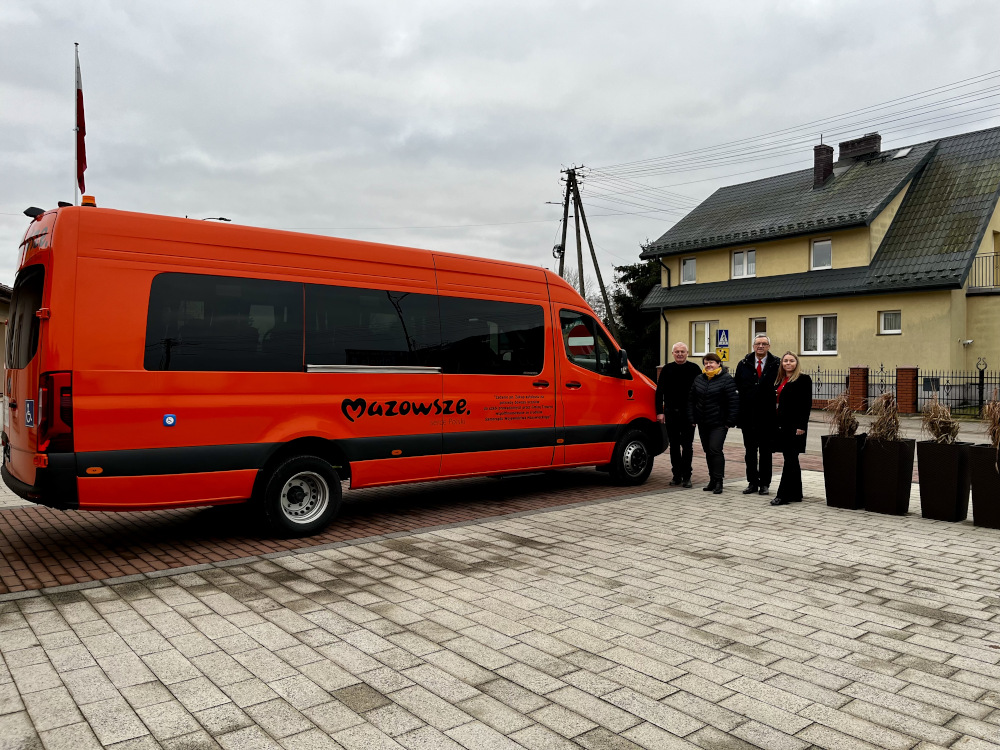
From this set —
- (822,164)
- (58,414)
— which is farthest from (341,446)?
(822,164)

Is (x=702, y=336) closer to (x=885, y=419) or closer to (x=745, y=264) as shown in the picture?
(x=745, y=264)

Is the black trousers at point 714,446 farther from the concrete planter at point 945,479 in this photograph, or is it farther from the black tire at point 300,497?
the black tire at point 300,497

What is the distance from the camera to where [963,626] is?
460 centimetres

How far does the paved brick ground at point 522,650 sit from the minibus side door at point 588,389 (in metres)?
2.59

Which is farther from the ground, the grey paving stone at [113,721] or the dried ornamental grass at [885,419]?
the dried ornamental grass at [885,419]

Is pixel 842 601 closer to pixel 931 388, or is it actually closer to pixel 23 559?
pixel 23 559

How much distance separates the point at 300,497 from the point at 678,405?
5096 millimetres

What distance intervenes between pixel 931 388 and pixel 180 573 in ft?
77.9

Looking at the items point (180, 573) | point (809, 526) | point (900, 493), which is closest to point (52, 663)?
point (180, 573)

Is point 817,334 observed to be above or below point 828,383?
above

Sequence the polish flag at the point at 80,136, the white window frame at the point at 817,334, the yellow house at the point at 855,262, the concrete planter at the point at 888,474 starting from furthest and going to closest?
the white window frame at the point at 817,334 → the yellow house at the point at 855,262 → the polish flag at the point at 80,136 → the concrete planter at the point at 888,474

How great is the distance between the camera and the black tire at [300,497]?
6605 mm

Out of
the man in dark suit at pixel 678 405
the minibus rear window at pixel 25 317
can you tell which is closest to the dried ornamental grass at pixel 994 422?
the man in dark suit at pixel 678 405

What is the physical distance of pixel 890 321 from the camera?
86.6 feet
